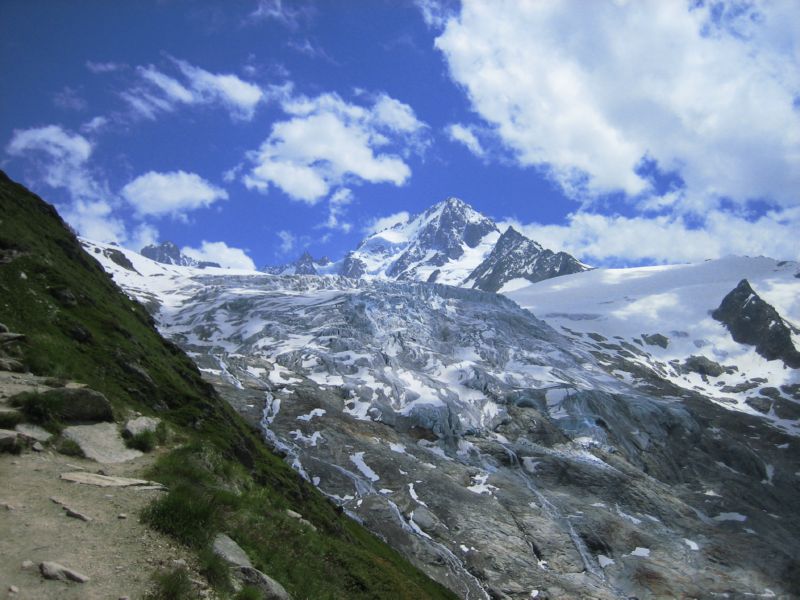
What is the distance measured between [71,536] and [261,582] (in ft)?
13.9


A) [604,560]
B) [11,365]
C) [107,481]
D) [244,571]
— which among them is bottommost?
[604,560]

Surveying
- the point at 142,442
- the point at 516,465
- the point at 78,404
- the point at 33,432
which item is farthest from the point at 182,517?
the point at 516,465

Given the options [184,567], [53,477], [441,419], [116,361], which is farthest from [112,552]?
[441,419]

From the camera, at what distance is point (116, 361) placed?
46000 mm

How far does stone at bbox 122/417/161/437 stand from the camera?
1923 centimetres

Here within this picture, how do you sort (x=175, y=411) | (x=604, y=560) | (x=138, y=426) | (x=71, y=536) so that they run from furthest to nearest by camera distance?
(x=604, y=560) → (x=175, y=411) → (x=138, y=426) → (x=71, y=536)

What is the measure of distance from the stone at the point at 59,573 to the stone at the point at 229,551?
292 cm

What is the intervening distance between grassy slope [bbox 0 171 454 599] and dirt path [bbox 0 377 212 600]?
79 cm

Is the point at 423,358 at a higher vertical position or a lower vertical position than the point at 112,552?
higher

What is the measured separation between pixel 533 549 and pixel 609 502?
95.0ft

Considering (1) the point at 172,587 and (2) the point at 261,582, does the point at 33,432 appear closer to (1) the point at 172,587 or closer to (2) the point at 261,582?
(1) the point at 172,587

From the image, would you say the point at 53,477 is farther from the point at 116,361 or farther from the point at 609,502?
the point at 609,502

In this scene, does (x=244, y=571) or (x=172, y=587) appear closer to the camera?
(x=172, y=587)

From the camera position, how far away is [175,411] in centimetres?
4800
